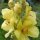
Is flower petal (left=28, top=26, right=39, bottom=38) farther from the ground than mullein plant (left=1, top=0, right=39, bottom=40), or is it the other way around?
mullein plant (left=1, top=0, right=39, bottom=40)

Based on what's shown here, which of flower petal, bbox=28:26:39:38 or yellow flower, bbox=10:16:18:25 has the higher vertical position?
yellow flower, bbox=10:16:18:25

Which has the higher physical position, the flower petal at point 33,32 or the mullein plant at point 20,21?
the mullein plant at point 20,21

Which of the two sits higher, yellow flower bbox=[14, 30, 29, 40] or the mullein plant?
the mullein plant
